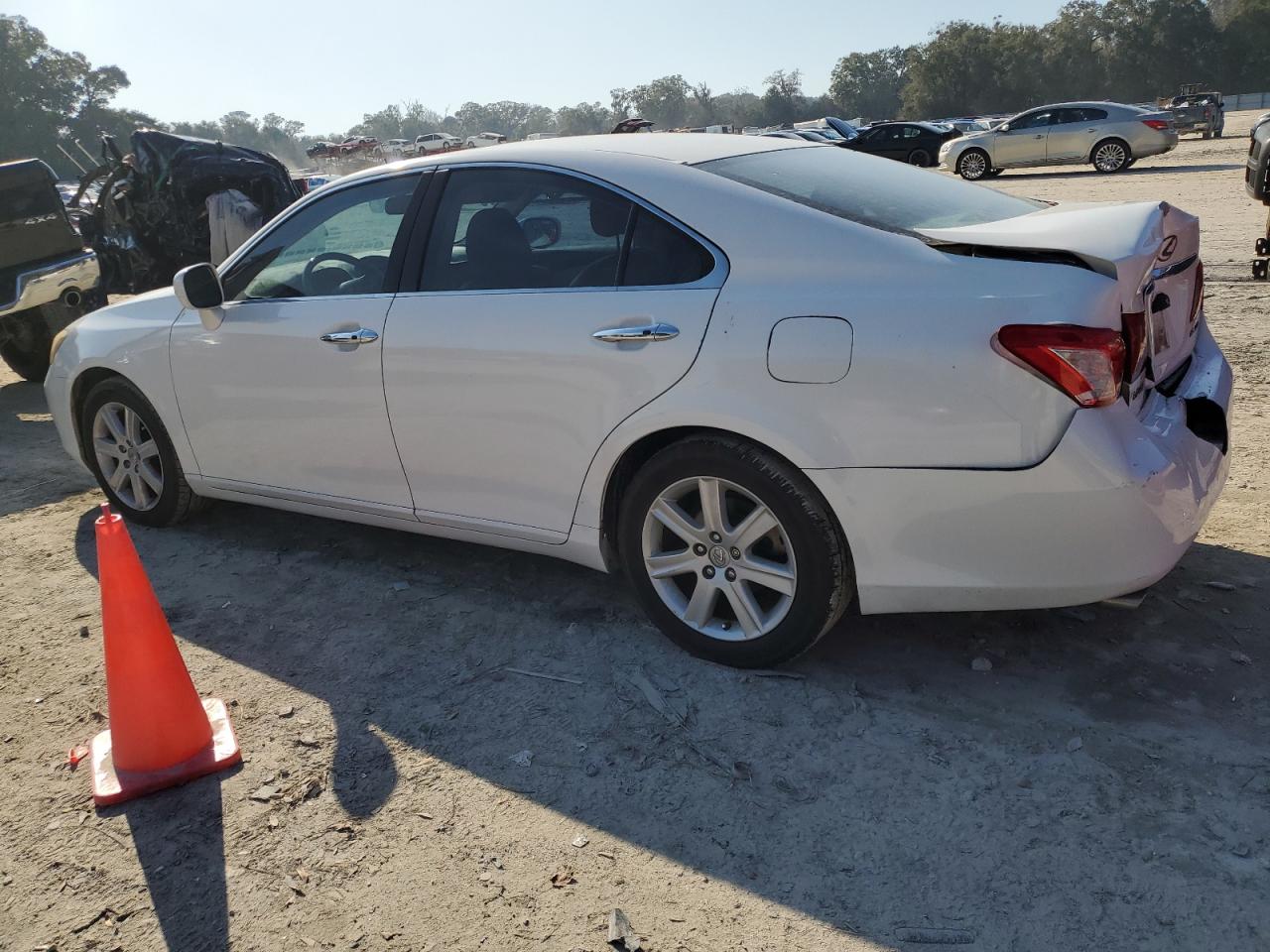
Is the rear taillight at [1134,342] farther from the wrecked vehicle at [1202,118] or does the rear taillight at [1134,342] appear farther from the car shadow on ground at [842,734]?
the wrecked vehicle at [1202,118]

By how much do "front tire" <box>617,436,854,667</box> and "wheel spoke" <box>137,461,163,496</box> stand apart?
2.60 meters

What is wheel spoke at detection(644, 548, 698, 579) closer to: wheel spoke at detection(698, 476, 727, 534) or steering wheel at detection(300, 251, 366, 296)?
wheel spoke at detection(698, 476, 727, 534)

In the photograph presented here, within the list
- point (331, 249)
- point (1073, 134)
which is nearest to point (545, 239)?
point (331, 249)


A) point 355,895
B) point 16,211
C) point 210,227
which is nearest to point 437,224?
point 355,895

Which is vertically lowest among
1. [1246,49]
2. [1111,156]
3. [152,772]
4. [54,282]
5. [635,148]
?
[152,772]

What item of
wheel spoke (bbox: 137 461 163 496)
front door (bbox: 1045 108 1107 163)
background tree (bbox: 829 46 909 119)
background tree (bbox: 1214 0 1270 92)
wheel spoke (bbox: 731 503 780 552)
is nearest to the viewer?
wheel spoke (bbox: 731 503 780 552)

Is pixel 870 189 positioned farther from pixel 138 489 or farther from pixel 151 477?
pixel 138 489

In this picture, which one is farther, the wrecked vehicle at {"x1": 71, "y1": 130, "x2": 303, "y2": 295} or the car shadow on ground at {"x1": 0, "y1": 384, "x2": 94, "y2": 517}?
the wrecked vehicle at {"x1": 71, "y1": 130, "x2": 303, "y2": 295}

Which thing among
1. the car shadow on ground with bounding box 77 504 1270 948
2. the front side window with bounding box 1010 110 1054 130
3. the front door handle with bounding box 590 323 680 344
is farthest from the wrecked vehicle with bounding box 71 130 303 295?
the front side window with bounding box 1010 110 1054 130

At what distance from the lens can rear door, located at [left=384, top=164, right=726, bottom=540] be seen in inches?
128

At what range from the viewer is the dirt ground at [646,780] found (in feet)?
7.91

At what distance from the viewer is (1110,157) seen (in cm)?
2312

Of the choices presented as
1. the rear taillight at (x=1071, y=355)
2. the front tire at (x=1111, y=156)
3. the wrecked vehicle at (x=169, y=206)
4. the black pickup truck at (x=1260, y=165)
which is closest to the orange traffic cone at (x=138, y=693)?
the rear taillight at (x=1071, y=355)

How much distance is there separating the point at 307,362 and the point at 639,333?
150cm
